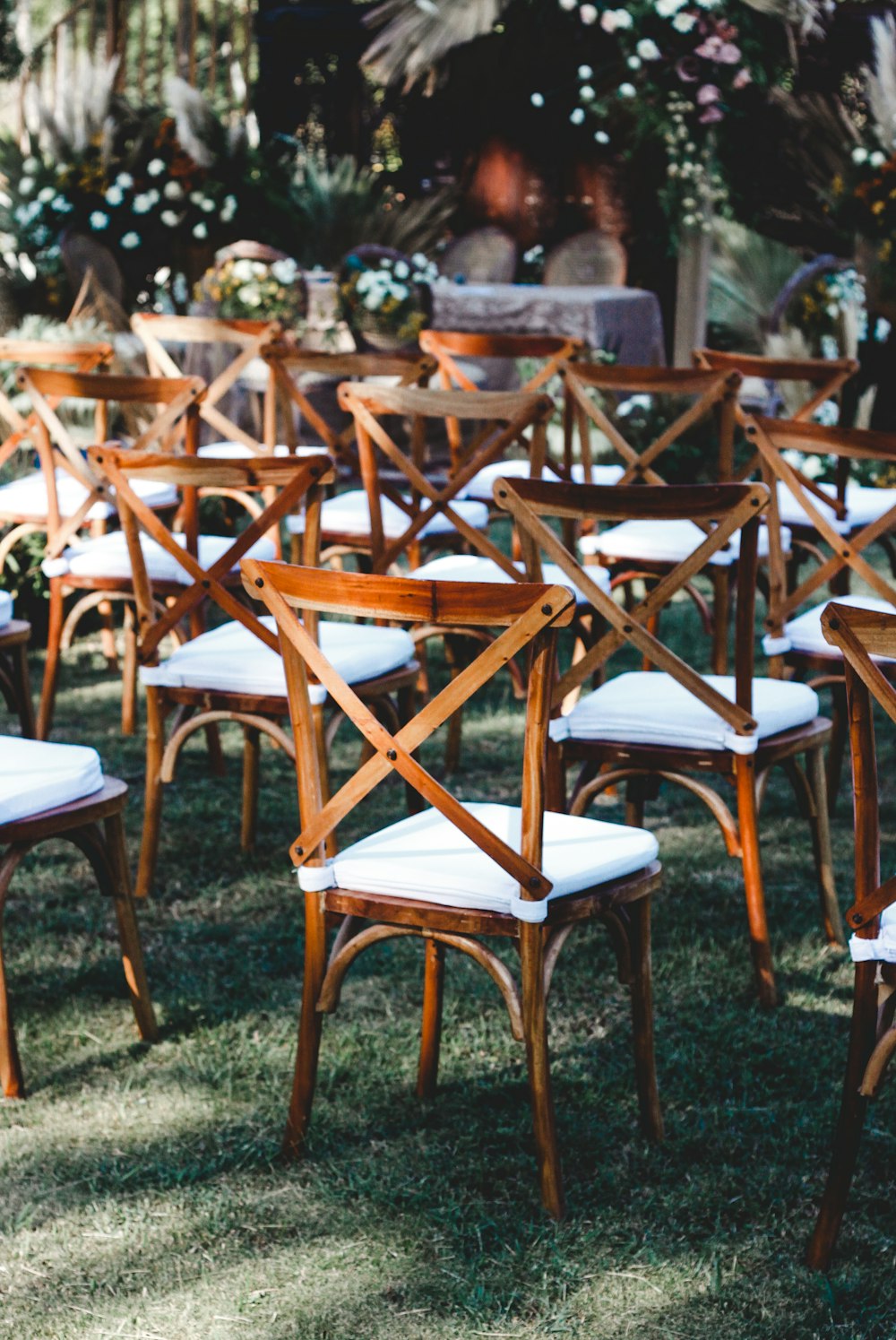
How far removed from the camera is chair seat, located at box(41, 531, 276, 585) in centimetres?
472

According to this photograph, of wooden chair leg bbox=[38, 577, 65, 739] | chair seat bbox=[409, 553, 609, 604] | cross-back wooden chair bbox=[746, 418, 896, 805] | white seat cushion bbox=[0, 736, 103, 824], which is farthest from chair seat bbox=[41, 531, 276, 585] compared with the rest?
white seat cushion bbox=[0, 736, 103, 824]

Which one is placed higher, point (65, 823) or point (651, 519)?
point (651, 519)

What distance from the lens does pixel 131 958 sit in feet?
10.8

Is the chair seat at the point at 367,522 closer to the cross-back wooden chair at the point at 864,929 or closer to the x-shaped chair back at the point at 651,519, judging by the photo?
the x-shaped chair back at the point at 651,519

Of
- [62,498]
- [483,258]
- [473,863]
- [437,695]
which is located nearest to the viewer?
[437,695]

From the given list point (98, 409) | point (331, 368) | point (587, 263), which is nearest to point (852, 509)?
point (331, 368)

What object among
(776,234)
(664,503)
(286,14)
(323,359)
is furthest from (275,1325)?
(286,14)

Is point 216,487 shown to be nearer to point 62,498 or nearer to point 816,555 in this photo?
point 816,555

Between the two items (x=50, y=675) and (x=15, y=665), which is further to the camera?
(x=50, y=675)

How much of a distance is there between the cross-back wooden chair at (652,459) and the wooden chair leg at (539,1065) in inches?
61.3

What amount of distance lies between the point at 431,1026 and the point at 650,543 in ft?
7.46

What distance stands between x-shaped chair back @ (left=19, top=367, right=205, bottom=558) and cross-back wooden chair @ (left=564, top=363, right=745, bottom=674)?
1100mm

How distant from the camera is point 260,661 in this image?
3801 millimetres

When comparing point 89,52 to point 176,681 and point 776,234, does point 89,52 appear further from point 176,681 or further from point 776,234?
point 176,681
